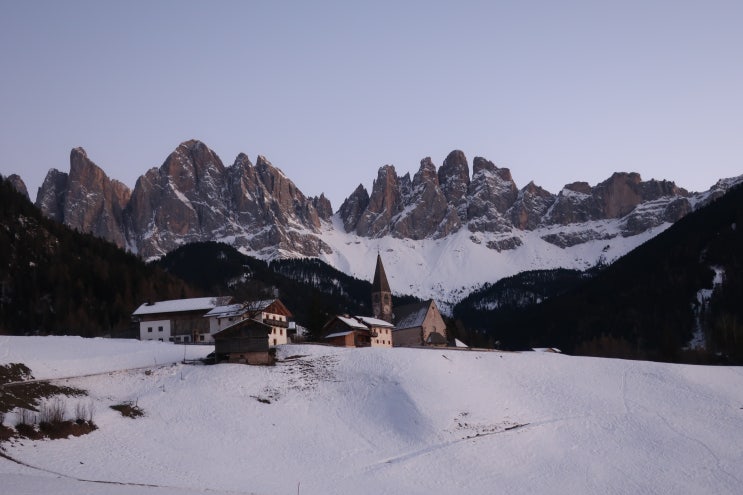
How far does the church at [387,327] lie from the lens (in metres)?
95.5

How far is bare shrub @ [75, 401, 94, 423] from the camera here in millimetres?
51031

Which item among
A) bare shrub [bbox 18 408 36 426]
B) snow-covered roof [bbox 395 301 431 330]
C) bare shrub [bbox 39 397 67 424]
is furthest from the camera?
snow-covered roof [bbox 395 301 431 330]

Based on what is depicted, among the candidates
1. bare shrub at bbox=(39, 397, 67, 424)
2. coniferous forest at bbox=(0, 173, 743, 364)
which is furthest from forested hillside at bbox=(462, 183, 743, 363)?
bare shrub at bbox=(39, 397, 67, 424)

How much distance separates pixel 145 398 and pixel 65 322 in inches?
2682

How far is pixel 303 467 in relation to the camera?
49469mm

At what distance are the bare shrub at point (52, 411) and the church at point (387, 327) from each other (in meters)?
44.5

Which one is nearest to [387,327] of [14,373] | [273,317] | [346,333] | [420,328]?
[420,328]

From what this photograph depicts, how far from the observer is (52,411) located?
165ft

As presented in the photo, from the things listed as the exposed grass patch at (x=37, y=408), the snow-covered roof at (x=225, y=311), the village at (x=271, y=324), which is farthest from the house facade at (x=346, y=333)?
the exposed grass patch at (x=37, y=408)

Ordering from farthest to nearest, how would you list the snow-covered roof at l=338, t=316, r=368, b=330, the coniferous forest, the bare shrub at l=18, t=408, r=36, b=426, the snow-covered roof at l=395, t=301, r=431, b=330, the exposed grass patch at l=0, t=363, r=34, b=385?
the coniferous forest
the snow-covered roof at l=395, t=301, r=431, b=330
the snow-covered roof at l=338, t=316, r=368, b=330
the exposed grass patch at l=0, t=363, r=34, b=385
the bare shrub at l=18, t=408, r=36, b=426

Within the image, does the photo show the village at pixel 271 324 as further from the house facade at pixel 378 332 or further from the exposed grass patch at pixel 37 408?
the exposed grass patch at pixel 37 408

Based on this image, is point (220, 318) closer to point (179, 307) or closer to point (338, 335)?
point (179, 307)

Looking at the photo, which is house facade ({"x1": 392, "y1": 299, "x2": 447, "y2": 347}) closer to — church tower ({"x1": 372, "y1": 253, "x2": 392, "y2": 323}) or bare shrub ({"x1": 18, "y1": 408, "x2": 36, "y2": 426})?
church tower ({"x1": 372, "y1": 253, "x2": 392, "y2": 323})

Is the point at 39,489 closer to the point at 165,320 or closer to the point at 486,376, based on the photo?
the point at 486,376
